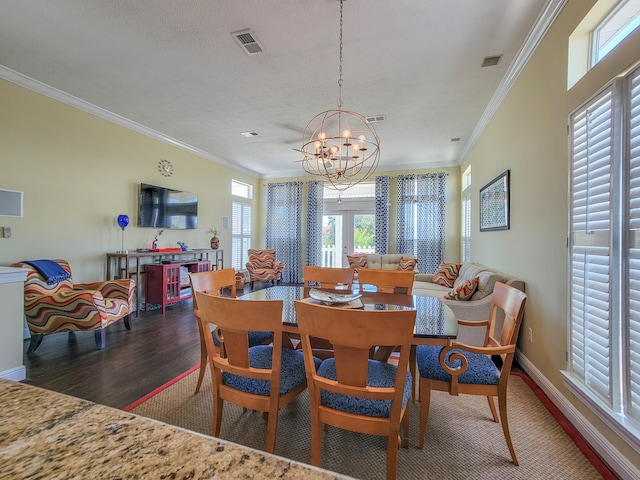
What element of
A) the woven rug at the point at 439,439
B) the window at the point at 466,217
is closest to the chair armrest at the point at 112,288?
the woven rug at the point at 439,439

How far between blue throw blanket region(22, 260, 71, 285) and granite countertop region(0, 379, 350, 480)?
3.47 m

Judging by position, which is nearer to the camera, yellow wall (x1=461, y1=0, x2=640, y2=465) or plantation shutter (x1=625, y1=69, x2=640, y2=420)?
plantation shutter (x1=625, y1=69, x2=640, y2=420)

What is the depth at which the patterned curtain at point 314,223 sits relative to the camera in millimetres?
7277

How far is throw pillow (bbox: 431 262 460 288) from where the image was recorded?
4.63 m

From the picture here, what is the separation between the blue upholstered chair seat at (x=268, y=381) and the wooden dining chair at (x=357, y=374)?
0.21 m

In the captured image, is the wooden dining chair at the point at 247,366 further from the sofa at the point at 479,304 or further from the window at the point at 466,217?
the window at the point at 466,217

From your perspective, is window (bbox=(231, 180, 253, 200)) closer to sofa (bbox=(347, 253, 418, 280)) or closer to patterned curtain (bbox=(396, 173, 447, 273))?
sofa (bbox=(347, 253, 418, 280))

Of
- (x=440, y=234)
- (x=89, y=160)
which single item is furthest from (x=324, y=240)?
(x=89, y=160)

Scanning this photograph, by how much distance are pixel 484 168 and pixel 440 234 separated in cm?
237

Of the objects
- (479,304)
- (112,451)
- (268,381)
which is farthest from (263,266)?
(112,451)

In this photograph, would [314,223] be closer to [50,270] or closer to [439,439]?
[50,270]

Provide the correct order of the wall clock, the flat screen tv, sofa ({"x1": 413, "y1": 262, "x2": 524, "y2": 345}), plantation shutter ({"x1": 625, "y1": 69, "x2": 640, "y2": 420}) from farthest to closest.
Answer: the wall clock
the flat screen tv
sofa ({"x1": 413, "y1": 262, "x2": 524, "y2": 345})
plantation shutter ({"x1": 625, "y1": 69, "x2": 640, "y2": 420})

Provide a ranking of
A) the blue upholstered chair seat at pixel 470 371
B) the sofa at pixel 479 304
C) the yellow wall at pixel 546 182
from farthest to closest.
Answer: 1. the sofa at pixel 479 304
2. the yellow wall at pixel 546 182
3. the blue upholstered chair seat at pixel 470 371

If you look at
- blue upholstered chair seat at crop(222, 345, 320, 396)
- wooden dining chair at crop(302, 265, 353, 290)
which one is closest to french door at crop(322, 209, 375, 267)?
wooden dining chair at crop(302, 265, 353, 290)
